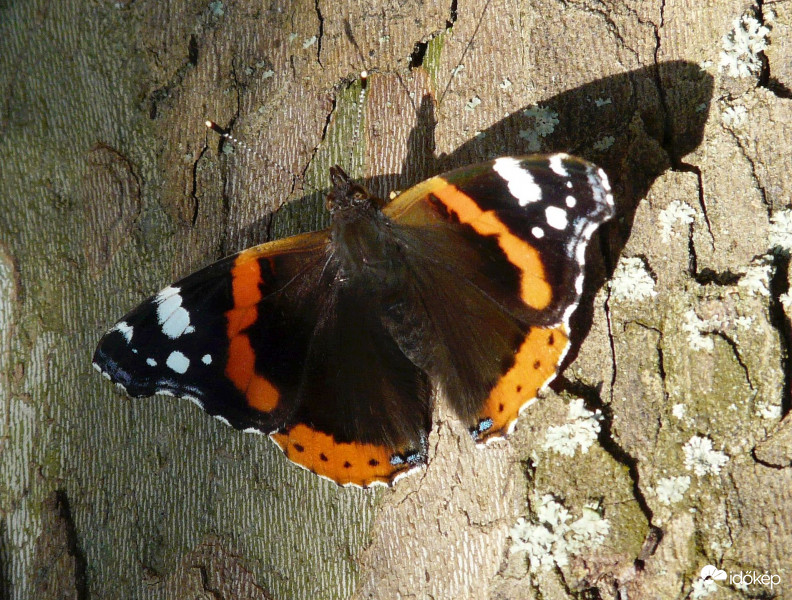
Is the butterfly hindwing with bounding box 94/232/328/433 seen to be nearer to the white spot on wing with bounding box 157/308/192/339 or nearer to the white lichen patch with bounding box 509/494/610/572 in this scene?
the white spot on wing with bounding box 157/308/192/339

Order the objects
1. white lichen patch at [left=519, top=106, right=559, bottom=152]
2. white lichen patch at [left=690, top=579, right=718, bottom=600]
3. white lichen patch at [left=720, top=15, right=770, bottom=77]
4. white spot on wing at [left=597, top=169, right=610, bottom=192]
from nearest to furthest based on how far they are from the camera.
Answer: white lichen patch at [left=690, top=579, right=718, bottom=600], white spot on wing at [left=597, top=169, right=610, bottom=192], white lichen patch at [left=720, top=15, right=770, bottom=77], white lichen patch at [left=519, top=106, right=559, bottom=152]

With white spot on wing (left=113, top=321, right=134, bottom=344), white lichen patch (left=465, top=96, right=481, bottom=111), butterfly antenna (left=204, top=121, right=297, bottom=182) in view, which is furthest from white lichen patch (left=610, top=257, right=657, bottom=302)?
white spot on wing (left=113, top=321, right=134, bottom=344)

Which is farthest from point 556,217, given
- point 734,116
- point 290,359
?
point 290,359

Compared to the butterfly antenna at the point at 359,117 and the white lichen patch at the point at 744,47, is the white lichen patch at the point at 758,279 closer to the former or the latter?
the white lichen patch at the point at 744,47

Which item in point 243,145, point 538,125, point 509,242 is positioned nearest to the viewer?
point 538,125

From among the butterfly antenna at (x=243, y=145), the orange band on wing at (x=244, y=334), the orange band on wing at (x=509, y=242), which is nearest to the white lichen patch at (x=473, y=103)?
the orange band on wing at (x=509, y=242)

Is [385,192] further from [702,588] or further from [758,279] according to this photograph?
[702,588]
